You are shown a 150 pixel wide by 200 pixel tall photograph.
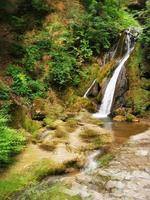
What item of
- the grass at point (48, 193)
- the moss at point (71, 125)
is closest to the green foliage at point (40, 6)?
the moss at point (71, 125)

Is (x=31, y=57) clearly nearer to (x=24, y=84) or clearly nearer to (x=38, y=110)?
(x=24, y=84)

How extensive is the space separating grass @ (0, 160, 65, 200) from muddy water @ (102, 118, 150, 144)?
3221 millimetres

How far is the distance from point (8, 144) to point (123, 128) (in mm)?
5634

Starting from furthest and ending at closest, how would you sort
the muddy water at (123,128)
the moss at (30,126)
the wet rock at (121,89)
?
the wet rock at (121,89) → the muddy water at (123,128) → the moss at (30,126)

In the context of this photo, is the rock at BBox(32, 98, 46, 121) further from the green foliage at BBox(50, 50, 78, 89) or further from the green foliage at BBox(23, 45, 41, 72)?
the green foliage at BBox(23, 45, 41, 72)

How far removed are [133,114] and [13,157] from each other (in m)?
7.36

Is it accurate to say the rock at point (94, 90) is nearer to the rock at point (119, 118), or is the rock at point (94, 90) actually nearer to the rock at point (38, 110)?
the rock at point (119, 118)

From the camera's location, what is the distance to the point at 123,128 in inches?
523

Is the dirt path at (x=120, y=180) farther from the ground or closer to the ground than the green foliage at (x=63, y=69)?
closer to the ground

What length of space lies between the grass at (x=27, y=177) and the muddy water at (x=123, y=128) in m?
3.22

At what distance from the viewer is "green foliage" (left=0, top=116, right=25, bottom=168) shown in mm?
8656

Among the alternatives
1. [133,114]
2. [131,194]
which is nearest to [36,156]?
[131,194]

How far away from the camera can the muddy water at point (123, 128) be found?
39.5 ft

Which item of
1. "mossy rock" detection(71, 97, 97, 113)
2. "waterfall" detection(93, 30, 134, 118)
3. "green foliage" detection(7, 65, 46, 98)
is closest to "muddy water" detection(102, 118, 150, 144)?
"waterfall" detection(93, 30, 134, 118)
